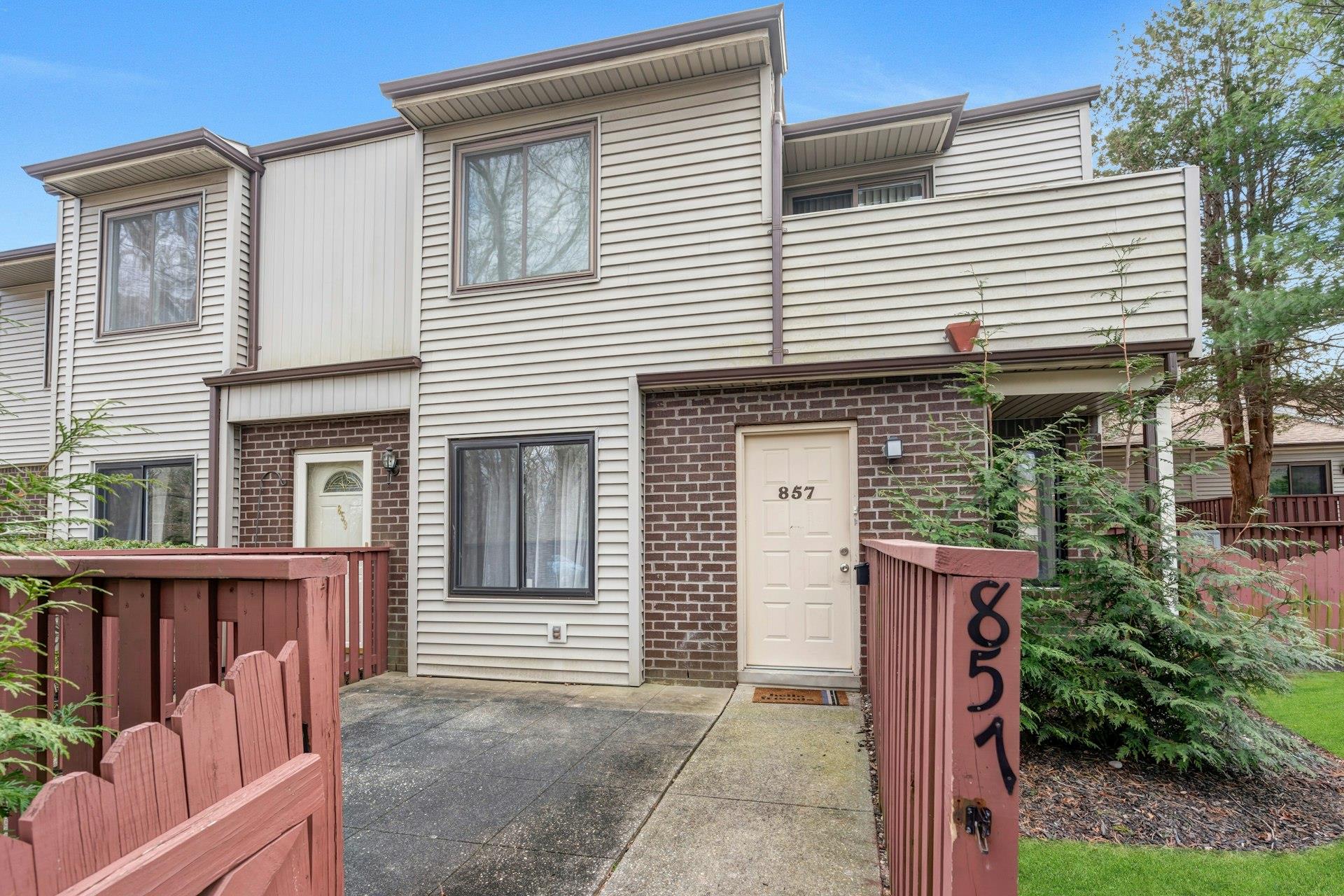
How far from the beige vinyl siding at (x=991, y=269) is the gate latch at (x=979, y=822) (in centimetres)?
471

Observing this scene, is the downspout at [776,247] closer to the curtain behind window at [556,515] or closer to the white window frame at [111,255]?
the curtain behind window at [556,515]

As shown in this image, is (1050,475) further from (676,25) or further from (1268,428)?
(1268,428)

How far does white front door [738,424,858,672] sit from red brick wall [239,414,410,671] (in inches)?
134

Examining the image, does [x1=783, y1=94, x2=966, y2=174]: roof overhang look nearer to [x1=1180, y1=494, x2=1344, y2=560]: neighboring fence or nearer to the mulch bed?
the mulch bed

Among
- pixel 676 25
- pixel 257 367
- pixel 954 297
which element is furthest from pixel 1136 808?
pixel 257 367

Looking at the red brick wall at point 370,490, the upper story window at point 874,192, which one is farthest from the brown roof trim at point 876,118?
the red brick wall at point 370,490

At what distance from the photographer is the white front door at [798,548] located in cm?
586

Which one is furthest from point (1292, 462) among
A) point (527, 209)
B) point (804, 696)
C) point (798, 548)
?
point (527, 209)

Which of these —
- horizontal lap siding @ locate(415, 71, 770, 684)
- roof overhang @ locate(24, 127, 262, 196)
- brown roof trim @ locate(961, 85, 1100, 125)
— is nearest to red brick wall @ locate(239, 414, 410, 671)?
horizontal lap siding @ locate(415, 71, 770, 684)

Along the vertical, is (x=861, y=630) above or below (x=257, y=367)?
below

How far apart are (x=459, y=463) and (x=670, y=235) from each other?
2943 millimetres

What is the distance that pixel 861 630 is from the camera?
5.70 meters

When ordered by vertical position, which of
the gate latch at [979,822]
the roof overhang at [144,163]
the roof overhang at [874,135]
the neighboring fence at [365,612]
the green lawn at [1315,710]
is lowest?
the green lawn at [1315,710]

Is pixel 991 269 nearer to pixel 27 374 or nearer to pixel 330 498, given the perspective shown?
pixel 330 498
